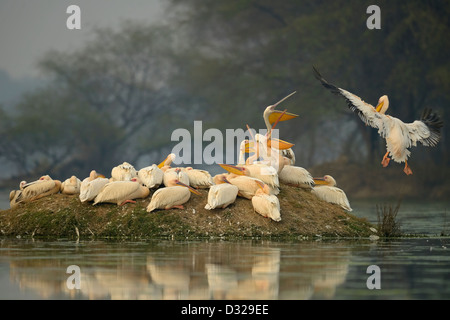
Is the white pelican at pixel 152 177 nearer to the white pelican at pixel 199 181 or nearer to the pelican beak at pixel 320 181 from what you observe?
the white pelican at pixel 199 181

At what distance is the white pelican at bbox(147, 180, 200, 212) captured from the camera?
13438mm

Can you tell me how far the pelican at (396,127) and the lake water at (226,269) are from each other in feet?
7.48

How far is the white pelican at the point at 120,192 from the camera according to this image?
13.7 meters

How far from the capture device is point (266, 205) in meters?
13.2

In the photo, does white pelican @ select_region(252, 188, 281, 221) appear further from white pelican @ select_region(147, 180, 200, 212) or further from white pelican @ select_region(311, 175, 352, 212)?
white pelican @ select_region(311, 175, 352, 212)

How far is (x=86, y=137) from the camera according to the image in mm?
40938

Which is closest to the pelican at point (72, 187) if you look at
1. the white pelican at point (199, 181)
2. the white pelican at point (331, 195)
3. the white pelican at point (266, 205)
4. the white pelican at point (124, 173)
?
the white pelican at point (124, 173)

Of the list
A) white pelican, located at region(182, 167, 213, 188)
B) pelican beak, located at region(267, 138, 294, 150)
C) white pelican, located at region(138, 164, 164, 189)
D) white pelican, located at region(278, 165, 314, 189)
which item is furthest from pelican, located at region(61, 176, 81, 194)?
white pelican, located at region(278, 165, 314, 189)

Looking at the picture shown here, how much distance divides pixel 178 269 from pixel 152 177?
4846 mm

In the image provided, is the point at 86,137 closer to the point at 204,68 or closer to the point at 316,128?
the point at 204,68

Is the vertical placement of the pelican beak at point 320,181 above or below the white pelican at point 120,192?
above

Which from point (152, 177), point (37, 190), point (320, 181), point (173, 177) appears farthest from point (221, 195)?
point (37, 190)

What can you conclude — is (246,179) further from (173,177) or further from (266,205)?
(173,177)
